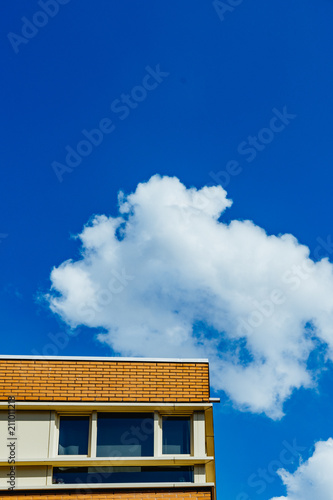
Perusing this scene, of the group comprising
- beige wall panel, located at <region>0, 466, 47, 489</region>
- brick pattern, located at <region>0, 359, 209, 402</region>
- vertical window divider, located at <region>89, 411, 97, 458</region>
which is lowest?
beige wall panel, located at <region>0, 466, 47, 489</region>

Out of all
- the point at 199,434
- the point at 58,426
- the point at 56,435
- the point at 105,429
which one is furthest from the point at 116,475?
the point at 199,434

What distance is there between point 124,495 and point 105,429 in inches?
58.5

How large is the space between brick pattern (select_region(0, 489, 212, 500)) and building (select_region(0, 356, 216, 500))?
0.02m

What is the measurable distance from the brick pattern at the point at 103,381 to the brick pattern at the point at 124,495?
6.21 feet

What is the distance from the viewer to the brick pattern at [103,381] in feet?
44.6

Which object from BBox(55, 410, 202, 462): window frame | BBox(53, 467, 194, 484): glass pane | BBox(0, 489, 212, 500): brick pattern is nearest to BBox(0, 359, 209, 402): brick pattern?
BBox(55, 410, 202, 462): window frame

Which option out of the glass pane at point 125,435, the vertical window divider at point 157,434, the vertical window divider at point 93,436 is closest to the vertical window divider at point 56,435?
the vertical window divider at point 93,436

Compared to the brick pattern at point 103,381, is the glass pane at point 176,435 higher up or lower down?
lower down

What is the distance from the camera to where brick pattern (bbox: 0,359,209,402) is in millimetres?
13594

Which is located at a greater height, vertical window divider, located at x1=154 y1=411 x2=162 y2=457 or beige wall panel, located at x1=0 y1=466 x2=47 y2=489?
vertical window divider, located at x1=154 y1=411 x2=162 y2=457

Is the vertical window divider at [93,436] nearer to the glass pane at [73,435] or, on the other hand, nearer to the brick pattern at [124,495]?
the glass pane at [73,435]

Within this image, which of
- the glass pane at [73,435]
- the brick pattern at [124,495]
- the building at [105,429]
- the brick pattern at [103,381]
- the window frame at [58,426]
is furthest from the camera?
the brick pattern at [103,381]

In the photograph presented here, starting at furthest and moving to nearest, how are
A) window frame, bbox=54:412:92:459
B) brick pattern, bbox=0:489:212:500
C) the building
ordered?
window frame, bbox=54:412:92:459 → the building → brick pattern, bbox=0:489:212:500

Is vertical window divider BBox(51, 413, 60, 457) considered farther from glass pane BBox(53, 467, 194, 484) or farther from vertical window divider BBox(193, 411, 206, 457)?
vertical window divider BBox(193, 411, 206, 457)
